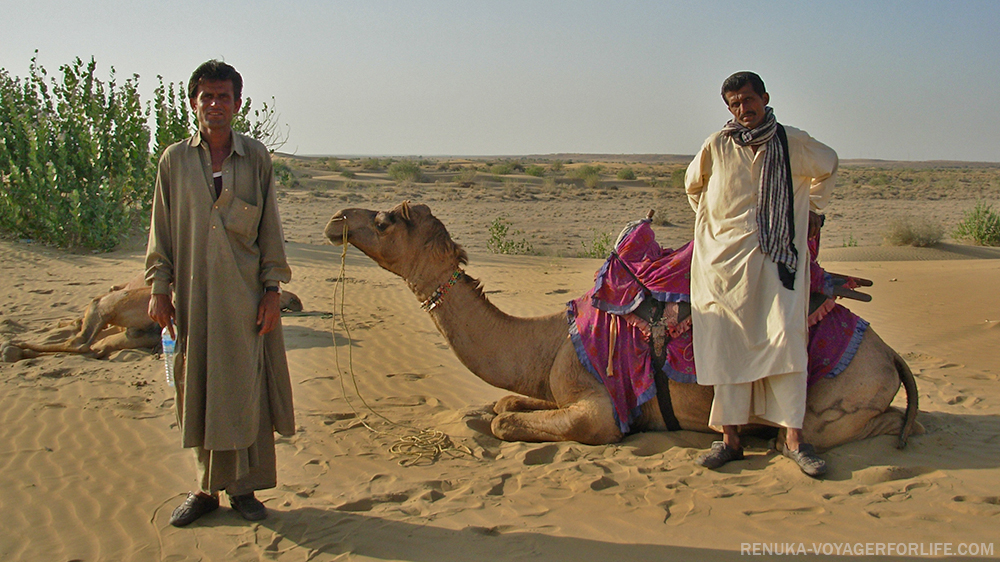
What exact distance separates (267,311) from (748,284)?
2.55 meters

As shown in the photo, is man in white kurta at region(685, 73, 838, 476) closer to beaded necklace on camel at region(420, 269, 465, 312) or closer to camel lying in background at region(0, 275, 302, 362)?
beaded necklace on camel at region(420, 269, 465, 312)

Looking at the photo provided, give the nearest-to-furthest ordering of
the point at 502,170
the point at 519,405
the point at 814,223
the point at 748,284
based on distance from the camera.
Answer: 1. the point at 748,284
2. the point at 814,223
3. the point at 519,405
4. the point at 502,170

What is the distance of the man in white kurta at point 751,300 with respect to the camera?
166 inches

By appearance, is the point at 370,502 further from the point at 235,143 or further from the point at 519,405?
the point at 235,143

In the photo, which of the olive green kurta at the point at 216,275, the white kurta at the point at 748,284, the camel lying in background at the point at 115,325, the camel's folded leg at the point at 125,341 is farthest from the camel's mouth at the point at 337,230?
the camel's folded leg at the point at 125,341

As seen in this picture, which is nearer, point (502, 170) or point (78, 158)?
point (78, 158)

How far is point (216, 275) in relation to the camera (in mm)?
3695

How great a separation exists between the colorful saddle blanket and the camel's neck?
0.26 meters

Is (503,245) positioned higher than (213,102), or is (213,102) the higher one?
(213,102)

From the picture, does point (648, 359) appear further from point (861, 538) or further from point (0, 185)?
point (0, 185)

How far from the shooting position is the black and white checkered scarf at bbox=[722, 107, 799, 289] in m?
4.24

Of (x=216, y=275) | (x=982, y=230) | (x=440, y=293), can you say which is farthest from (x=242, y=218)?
(x=982, y=230)

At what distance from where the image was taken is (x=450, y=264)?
493 centimetres

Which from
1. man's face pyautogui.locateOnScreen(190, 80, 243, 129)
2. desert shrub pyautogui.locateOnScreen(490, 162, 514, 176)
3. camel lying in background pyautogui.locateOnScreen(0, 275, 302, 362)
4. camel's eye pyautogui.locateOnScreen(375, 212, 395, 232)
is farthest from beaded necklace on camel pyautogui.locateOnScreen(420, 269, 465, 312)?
desert shrub pyautogui.locateOnScreen(490, 162, 514, 176)
